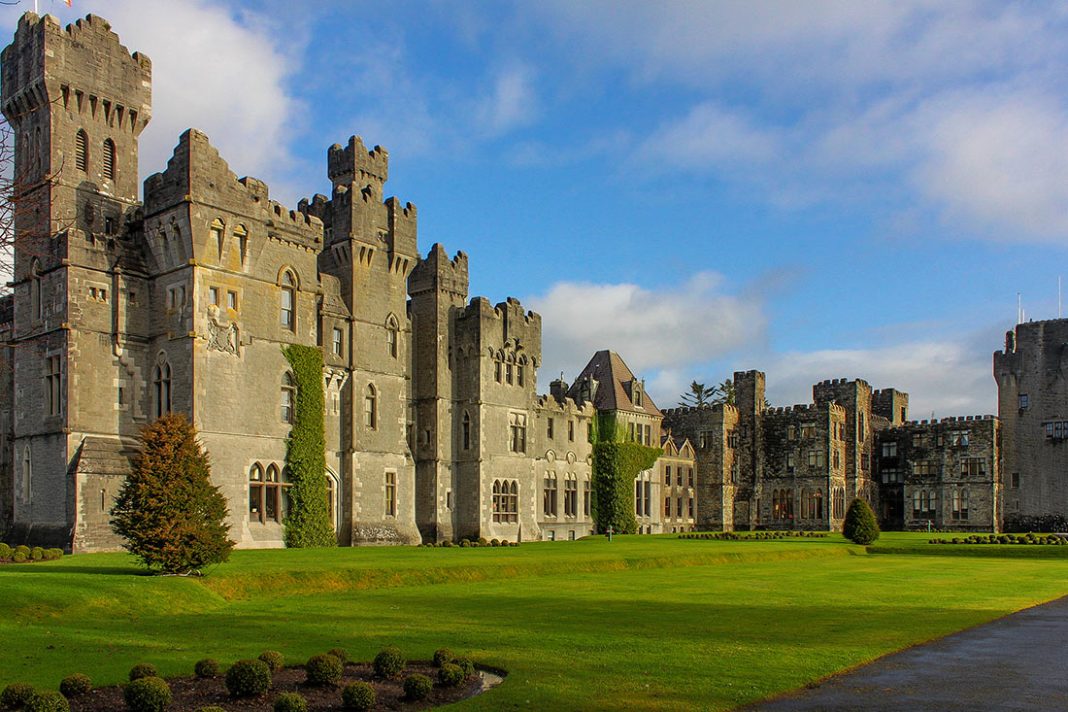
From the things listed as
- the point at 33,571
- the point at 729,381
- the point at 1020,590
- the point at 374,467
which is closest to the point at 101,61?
the point at 374,467

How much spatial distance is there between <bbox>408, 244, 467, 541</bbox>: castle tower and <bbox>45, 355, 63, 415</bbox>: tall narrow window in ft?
63.5

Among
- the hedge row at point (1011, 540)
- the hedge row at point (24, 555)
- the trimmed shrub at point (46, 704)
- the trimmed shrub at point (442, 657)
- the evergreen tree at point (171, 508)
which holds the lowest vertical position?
the hedge row at point (1011, 540)

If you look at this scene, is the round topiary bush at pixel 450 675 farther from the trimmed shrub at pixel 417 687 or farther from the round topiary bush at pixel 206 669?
the round topiary bush at pixel 206 669

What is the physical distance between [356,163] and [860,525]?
32841mm

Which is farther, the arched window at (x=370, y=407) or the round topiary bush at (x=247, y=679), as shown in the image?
the arched window at (x=370, y=407)

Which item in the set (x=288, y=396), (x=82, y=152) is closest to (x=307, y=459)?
(x=288, y=396)

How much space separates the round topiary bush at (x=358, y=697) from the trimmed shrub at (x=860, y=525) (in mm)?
46162

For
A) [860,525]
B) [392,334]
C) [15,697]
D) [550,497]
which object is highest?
[392,334]

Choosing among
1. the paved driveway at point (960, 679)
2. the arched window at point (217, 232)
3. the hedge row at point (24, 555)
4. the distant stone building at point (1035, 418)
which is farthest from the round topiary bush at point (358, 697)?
the distant stone building at point (1035, 418)

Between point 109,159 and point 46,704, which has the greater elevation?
point 109,159

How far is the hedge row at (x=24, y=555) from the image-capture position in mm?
31547

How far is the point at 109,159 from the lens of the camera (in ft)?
143

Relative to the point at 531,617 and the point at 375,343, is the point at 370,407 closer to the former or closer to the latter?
the point at 375,343

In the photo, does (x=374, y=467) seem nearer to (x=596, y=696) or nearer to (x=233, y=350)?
(x=233, y=350)
